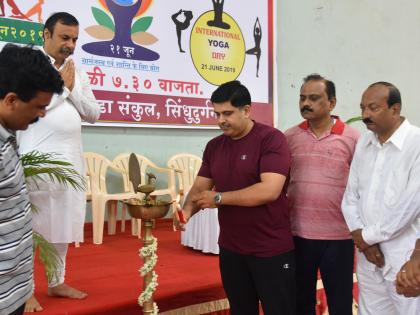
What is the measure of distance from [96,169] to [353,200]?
3.15m

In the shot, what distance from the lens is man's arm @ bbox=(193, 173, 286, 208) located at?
201 centimetres

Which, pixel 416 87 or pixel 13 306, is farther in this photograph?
pixel 416 87

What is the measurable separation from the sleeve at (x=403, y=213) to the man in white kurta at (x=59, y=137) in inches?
58.6

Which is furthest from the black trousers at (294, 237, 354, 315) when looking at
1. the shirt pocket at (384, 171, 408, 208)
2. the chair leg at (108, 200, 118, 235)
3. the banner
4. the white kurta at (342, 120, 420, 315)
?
the banner

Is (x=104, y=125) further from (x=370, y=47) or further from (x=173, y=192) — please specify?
(x=370, y=47)

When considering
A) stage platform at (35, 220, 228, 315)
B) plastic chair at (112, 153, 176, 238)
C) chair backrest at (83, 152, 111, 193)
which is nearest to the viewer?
stage platform at (35, 220, 228, 315)

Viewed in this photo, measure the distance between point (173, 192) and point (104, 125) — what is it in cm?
101

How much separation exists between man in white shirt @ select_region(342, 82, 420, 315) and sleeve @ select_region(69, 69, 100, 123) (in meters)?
1.36

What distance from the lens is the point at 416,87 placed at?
325 inches

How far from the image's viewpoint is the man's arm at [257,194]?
2008mm

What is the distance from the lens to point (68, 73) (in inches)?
94.7

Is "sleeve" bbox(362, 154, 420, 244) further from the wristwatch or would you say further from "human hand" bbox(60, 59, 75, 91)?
"human hand" bbox(60, 59, 75, 91)

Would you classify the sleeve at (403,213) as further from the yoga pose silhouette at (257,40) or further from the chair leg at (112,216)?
the yoga pose silhouette at (257,40)

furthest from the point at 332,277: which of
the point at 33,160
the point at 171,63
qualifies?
the point at 171,63
